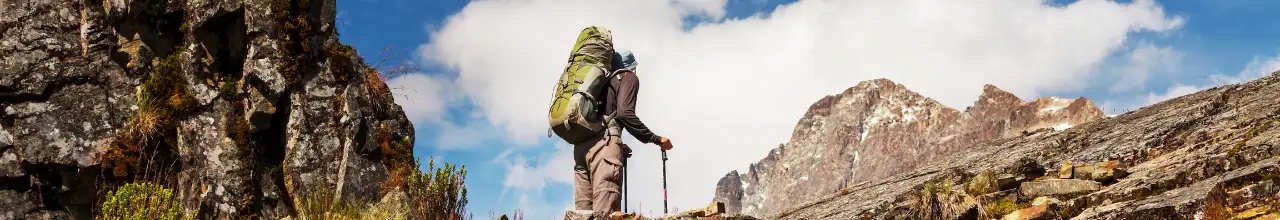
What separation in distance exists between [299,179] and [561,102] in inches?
282

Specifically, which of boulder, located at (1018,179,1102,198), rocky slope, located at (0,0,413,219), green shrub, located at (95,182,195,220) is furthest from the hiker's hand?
rocky slope, located at (0,0,413,219)

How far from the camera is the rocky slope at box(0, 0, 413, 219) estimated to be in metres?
15.7

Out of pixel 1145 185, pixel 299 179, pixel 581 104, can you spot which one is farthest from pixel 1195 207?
pixel 299 179

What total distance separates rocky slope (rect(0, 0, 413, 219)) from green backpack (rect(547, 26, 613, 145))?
224 inches

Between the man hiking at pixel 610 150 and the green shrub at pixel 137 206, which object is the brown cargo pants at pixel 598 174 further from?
the green shrub at pixel 137 206

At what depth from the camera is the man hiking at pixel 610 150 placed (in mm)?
10156

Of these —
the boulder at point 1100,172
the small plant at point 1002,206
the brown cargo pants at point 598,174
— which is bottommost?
the small plant at point 1002,206

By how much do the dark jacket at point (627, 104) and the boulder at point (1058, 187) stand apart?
3465 millimetres

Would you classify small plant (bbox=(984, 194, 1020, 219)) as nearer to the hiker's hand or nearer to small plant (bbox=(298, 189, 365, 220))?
the hiker's hand

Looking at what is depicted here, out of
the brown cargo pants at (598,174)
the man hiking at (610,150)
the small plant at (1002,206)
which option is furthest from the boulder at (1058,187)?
the brown cargo pants at (598,174)

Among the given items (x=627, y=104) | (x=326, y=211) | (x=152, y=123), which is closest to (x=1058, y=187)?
(x=627, y=104)

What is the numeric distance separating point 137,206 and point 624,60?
20.3 ft

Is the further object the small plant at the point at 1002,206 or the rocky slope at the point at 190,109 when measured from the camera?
the rocky slope at the point at 190,109

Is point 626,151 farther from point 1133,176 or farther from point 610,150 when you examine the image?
point 1133,176
